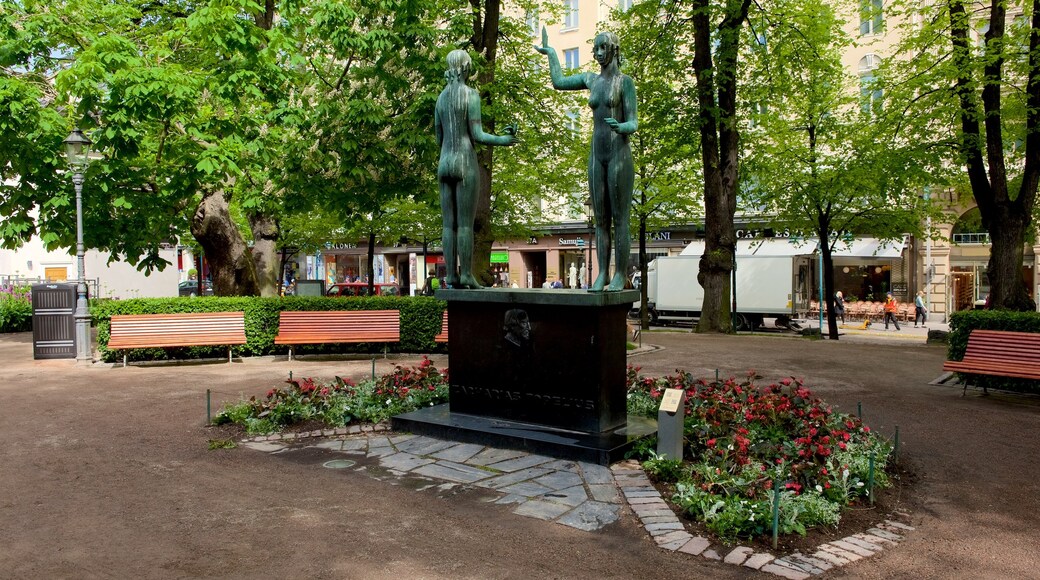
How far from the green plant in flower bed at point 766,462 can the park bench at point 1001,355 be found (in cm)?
371

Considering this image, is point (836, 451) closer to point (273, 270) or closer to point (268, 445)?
point (268, 445)

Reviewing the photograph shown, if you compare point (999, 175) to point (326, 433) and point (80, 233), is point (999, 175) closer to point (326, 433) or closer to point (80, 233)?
point (326, 433)

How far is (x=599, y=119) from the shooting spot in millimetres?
7320

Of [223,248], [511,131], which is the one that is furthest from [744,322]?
[511,131]

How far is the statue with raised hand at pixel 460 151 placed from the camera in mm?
7922

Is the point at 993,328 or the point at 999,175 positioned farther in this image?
the point at 999,175

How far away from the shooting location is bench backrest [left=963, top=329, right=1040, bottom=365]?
33.1 ft

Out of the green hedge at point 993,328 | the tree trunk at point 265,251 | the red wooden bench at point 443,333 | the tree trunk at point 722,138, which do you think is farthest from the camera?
the tree trunk at point 265,251

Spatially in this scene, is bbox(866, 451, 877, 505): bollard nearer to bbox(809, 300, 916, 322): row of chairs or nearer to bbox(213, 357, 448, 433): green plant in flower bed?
bbox(213, 357, 448, 433): green plant in flower bed

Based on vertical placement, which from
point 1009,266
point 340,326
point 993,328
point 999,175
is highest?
point 999,175

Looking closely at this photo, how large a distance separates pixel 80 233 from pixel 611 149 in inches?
447

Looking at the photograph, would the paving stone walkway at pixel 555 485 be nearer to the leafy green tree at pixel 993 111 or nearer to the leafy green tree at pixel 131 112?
the leafy green tree at pixel 131 112

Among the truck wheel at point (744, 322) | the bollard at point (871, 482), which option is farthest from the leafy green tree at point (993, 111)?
the truck wheel at point (744, 322)

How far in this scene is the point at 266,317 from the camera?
14.9m
